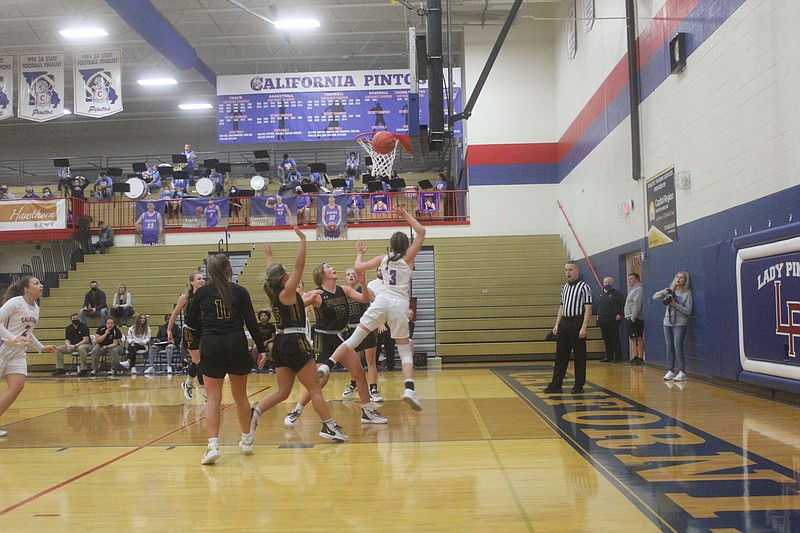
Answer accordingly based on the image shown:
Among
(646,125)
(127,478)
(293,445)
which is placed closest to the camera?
(127,478)

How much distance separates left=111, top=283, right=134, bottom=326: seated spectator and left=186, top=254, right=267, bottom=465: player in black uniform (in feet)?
38.9

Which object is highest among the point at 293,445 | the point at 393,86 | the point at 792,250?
the point at 393,86

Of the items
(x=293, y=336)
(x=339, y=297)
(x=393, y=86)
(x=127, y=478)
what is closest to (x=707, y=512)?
(x=293, y=336)

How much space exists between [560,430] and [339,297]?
2750 mm

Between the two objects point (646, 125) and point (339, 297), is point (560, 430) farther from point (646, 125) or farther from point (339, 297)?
point (646, 125)

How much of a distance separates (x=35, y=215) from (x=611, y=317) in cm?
1638

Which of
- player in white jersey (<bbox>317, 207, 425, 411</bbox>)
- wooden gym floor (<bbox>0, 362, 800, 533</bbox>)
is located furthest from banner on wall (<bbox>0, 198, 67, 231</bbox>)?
player in white jersey (<bbox>317, 207, 425, 411</bbox>)

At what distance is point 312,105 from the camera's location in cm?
1989

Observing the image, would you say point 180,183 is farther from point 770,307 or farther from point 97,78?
point 770,307

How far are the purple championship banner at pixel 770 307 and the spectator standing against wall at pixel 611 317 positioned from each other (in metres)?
5.56

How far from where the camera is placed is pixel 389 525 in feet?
12.4

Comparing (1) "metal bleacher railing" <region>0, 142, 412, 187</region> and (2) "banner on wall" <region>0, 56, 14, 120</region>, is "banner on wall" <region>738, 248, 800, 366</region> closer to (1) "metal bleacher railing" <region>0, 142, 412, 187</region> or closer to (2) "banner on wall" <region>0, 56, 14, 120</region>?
(2) "banner on wall" <region>0, 56, 14, 120</region>

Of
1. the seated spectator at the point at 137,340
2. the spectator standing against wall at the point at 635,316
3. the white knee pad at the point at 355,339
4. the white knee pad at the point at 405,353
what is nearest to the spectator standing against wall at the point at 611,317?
the spectator standing against wall at the point at 635,316

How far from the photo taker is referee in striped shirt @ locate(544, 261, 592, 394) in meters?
8.92
